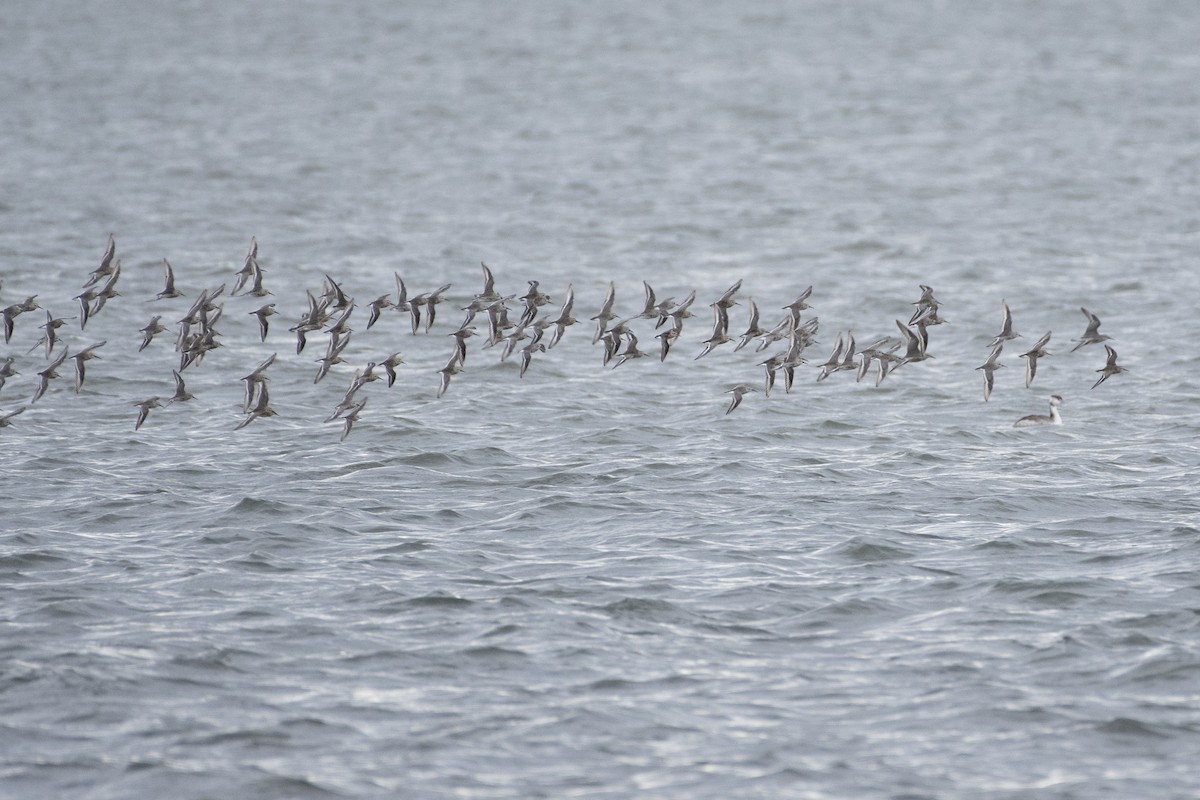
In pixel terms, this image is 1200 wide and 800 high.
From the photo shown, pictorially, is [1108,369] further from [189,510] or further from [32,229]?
[32,229]

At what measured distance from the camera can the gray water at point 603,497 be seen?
650 inches

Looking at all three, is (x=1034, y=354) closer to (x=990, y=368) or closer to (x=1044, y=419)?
(x=990, y=368)

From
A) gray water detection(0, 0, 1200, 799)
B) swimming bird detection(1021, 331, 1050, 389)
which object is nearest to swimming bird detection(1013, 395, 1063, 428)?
gray water detection(0, 0, 1200, 799)

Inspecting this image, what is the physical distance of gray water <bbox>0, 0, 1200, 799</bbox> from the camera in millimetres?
16516

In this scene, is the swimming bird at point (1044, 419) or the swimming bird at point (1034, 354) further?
the swimming bird at point (1044, 419)

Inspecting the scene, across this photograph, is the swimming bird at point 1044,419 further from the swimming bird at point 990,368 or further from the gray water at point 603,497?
the swimming bird at point 990,368

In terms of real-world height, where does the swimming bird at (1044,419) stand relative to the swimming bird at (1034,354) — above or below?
below

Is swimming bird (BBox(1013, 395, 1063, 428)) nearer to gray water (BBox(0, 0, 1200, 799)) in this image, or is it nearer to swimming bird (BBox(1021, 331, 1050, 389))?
gray water (BBox(0, 0, 1200, 799))

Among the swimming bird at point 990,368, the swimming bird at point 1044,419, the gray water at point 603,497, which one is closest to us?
the gray water at point 603,497

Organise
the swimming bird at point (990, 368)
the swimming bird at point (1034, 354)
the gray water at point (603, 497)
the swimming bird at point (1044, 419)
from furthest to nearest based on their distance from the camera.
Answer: the swimming bird at point (1044, 419), the swimming bird at point (990, 368), the swimming bird at point (1034, 354), the gray water at point (603, 497)

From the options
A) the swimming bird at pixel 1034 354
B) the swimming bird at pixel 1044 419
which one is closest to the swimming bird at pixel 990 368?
the swimming bird at pixel 1034 354

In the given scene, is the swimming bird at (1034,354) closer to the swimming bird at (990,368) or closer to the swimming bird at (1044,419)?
the swimming bird at (990,368)

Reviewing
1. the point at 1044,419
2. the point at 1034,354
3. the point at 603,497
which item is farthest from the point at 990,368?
the point at 603,497

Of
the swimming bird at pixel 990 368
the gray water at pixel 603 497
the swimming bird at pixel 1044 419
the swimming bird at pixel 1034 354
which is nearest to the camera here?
the gray water at pixel 603 497
